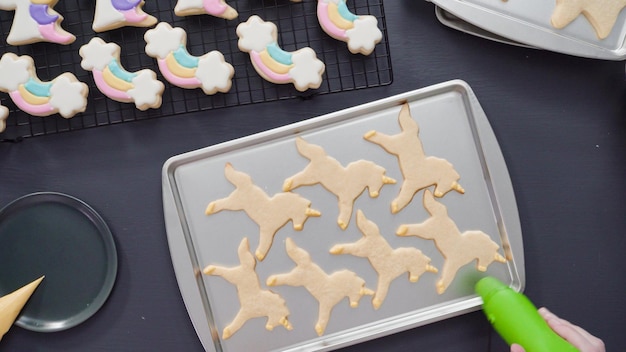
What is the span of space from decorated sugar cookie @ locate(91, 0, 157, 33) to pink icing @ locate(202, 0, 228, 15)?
99 millimetres

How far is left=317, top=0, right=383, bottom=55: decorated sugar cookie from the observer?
854 mm

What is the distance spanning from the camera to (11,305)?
888 mm

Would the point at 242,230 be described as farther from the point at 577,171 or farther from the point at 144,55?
the point at 577,171

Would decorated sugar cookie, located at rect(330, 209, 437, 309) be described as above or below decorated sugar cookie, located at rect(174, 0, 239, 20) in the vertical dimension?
below

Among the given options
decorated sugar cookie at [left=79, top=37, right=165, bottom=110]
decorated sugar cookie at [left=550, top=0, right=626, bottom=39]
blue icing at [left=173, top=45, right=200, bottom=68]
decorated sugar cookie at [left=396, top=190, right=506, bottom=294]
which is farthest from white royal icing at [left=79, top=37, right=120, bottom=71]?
decorated sugar cookie at [left=550, top=0, right=626, bottom=39]

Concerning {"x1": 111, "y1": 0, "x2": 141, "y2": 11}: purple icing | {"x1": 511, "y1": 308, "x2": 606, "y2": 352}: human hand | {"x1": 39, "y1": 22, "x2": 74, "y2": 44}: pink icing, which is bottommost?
{"x1": 511, "y1": 308, "x2": 606, "y2": 352}: human hand

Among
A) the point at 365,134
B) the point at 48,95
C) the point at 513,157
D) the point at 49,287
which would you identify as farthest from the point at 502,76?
the point at 49,287

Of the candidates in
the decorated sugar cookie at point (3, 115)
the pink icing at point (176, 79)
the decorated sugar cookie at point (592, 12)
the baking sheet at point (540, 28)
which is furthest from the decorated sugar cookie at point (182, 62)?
the decorated sugar cookie at point (592, 12)

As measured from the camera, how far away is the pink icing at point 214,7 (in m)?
0.85

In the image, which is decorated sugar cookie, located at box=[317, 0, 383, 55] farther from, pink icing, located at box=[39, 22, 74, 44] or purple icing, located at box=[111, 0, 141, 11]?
pink icing, located at box=[39, 22, 74, 44]

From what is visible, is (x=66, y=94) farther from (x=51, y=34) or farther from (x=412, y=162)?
(x=412, y=162)

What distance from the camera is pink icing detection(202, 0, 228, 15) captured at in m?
0.85

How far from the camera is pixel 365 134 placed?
88 centimetres

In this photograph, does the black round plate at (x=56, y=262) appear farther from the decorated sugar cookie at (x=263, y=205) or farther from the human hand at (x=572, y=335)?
the human hand at (x=572, y=335)
